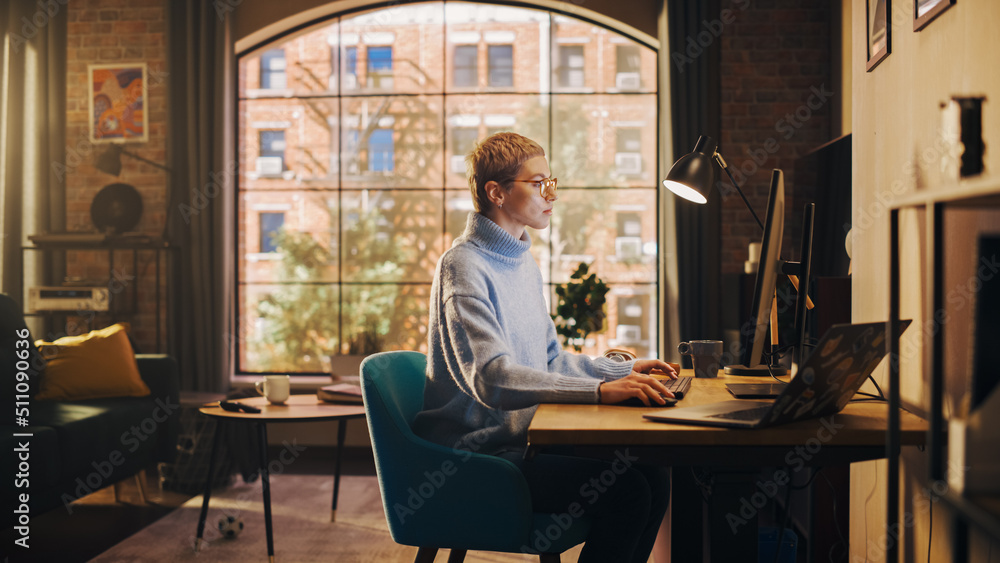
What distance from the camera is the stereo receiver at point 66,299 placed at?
422cm

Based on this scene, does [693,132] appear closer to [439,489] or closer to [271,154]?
[439,489]

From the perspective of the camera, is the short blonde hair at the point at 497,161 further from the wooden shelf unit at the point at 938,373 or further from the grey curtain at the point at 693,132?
the grey curtain at the point at 693,132

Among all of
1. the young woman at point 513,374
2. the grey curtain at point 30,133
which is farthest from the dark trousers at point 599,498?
the grey curtain at point 30,133

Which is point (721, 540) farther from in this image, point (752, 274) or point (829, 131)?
point (829, 131)

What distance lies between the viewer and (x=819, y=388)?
47.0 inches

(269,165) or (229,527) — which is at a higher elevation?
(269,165)

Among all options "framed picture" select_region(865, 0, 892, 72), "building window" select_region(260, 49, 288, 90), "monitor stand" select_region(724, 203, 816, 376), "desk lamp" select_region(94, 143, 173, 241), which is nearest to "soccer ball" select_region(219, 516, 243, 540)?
"desk lamp" select_region(94, 143, 173, 241)

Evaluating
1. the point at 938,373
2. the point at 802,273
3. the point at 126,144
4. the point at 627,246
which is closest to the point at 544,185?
the point at 802,273

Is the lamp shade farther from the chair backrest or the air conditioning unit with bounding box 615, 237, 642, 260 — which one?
the air conditioning unit with bounding box 615, 237, 642, 260

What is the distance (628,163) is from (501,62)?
6.35ft

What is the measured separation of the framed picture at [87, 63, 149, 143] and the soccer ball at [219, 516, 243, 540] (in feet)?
9.16

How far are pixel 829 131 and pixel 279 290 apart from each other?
6884 millimetres

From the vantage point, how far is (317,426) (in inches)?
175

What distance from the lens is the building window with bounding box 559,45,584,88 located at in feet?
26.5
